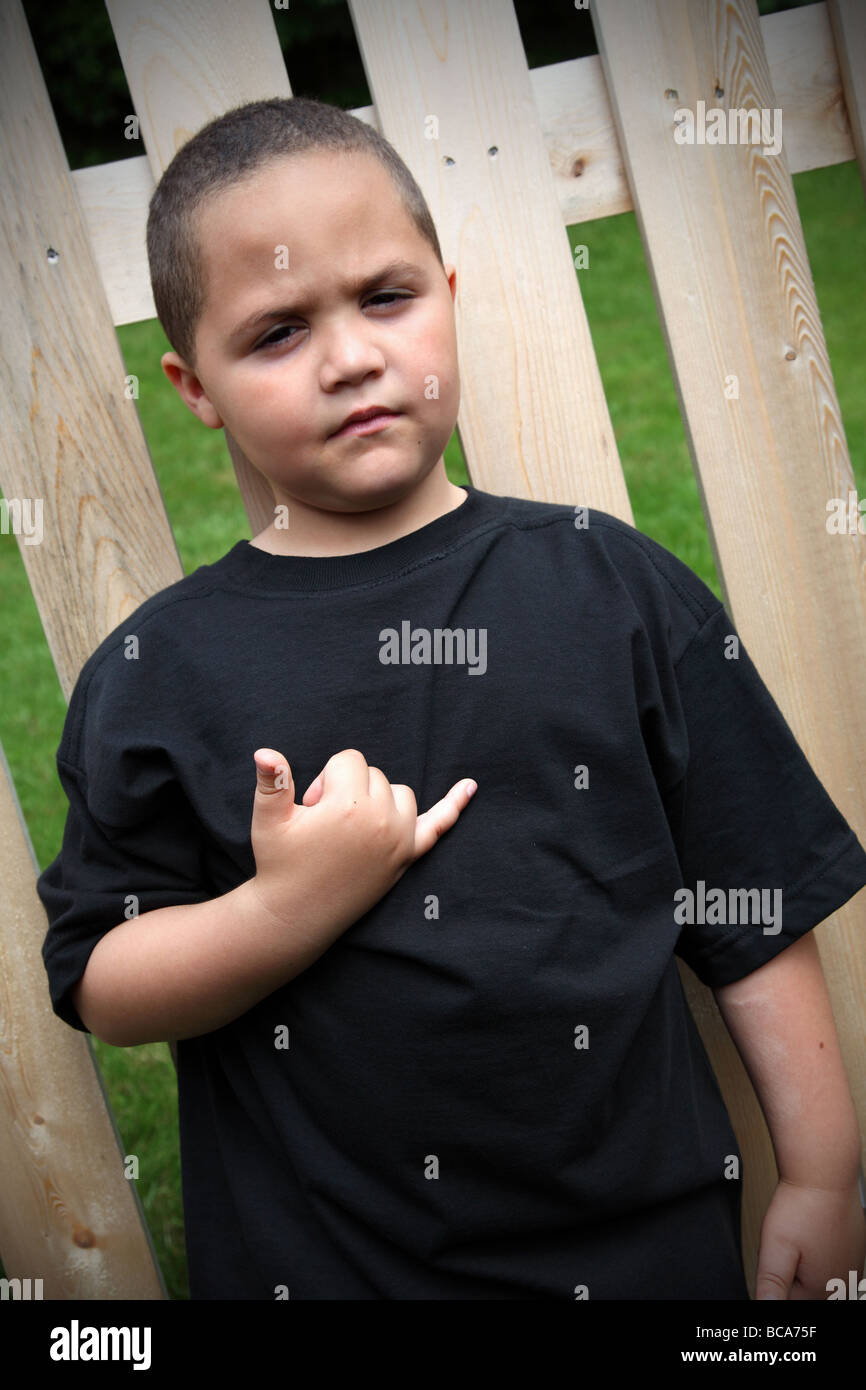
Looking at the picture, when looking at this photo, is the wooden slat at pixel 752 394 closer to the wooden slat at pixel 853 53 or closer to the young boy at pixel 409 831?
the wooden slat at pixel 853 53

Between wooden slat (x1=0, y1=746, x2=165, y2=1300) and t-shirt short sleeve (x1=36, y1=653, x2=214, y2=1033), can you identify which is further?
wooden slat (x1=0, y1=746, x2=165, y2=1300)

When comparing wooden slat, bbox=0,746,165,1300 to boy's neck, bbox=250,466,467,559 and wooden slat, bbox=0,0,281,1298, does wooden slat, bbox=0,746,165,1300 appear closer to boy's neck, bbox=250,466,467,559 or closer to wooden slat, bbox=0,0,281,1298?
wooden slat, bbox=0,0,281,1298

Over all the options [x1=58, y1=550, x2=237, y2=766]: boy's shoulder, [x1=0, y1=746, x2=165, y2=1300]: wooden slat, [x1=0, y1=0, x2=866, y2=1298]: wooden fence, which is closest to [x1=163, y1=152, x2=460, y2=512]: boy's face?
[x1=58, y1=550, x2=237, y2=766]: boy's shoulder

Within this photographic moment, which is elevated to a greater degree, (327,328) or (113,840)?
(327,328)

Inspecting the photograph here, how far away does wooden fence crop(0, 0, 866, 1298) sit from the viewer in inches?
65.1

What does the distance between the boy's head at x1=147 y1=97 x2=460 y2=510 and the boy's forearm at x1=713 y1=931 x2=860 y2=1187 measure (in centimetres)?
82

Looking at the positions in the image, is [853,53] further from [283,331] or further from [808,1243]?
[808,1243]

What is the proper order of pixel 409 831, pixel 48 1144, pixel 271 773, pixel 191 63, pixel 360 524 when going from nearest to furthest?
1. pixel 271 773
2. pixel 409 831
3. pixel 360 524
4. pixel 191 63
5. pixel 48 1144

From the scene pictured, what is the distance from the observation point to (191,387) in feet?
5.10

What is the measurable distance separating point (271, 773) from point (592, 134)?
113 centimetres

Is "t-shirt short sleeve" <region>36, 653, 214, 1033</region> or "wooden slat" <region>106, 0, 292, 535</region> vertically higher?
"wooden slat" <region>106, 0, 292, 535</region>

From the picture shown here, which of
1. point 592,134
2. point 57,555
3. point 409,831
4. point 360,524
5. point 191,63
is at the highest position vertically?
point 191,63

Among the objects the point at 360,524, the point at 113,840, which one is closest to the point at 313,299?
the point at 360,524
